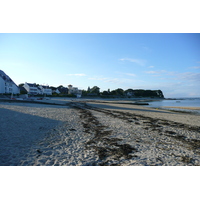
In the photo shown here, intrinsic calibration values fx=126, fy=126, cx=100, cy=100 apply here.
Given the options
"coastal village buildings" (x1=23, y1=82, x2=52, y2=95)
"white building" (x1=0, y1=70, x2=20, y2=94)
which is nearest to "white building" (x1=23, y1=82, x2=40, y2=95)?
"coastal village buildings" (x1=23, y1=82, x2=52, y2=95)

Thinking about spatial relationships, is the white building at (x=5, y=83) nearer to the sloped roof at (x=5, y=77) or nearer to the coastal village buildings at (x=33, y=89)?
the sloped roof at (x=5, y=77)

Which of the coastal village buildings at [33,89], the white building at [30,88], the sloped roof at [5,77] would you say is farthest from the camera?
the coastal village buildings at [33,89]

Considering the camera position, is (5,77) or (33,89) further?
(33,89)

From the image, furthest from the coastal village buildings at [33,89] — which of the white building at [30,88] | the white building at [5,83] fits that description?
the white building at [5,83]

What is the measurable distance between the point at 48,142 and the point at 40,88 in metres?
94.6

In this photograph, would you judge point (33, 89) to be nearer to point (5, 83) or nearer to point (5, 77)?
point (5, 77)

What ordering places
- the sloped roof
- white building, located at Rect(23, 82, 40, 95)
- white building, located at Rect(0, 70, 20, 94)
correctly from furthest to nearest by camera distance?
1. white building, located at Rect(23, 82, 40, 95)
2. the sloped roof
3. white building, located at Rect(0, 70, 20, 94)

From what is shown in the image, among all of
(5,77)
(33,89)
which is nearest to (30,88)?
(33,89)

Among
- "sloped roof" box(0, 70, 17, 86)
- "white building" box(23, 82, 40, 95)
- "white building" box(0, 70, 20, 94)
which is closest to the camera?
"white building" box(0, 70, 20, 94)

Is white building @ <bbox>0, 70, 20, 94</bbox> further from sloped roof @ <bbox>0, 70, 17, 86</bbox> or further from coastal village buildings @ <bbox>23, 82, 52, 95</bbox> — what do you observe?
coastal village buildings @ <bbox>23, 82, 52, 95</bbox>

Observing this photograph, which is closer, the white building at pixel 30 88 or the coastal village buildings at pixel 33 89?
the white building at pixel 30 88

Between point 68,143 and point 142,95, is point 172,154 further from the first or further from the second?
point 142,95

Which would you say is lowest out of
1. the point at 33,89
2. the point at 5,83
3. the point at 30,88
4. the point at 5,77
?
the point at 33,89
